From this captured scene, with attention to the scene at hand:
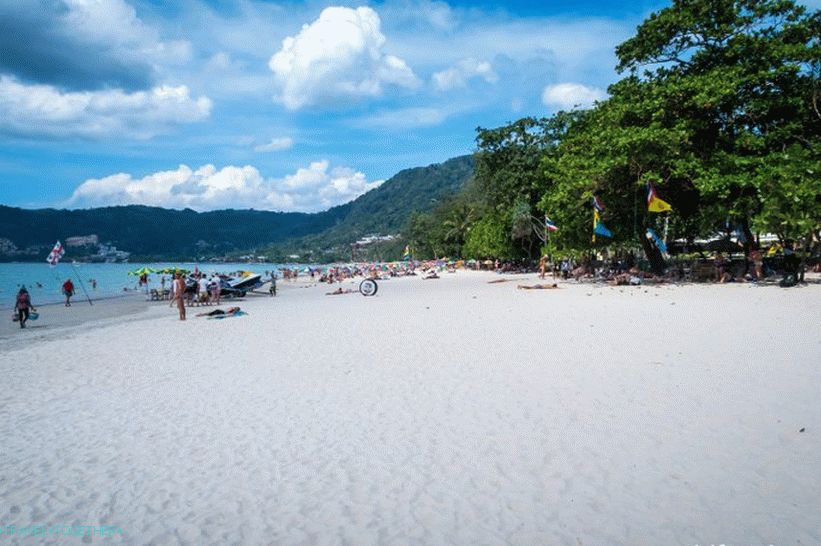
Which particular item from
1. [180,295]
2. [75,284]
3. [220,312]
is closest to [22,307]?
[180,295]

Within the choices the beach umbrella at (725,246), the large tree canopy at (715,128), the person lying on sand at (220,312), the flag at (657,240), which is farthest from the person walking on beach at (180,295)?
the beach umbrella at (725,246)

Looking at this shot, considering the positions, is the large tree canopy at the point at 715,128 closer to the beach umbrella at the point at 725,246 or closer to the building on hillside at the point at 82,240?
the beach umbrella at the point at 725,246

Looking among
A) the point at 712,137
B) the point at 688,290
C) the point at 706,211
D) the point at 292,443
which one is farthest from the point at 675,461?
the point at 712,137

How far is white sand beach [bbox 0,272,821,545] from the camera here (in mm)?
3414

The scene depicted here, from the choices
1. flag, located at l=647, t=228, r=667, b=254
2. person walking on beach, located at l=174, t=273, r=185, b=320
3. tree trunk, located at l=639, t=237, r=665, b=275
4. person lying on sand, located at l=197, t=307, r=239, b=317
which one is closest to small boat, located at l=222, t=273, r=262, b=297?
person walking on beach, located at l=174, t=273, r=185, b=320

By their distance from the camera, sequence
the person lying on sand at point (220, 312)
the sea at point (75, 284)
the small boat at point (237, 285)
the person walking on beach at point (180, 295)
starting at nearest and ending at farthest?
the person walking on beach at point (180, 295) < the person lying on sand at point (220, 312) < the small boat at point (237, 285) < the sea at point (75, 284)

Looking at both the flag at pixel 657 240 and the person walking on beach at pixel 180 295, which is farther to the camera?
the flag at pixel 657 240

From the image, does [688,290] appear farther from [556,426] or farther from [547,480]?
[547,480]

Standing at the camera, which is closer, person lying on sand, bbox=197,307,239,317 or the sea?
person lying on sand, bbox=197,307,239,317

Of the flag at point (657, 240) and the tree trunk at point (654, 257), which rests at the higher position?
the flag at point (657, 240)

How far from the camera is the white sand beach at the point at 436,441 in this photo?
3.41m

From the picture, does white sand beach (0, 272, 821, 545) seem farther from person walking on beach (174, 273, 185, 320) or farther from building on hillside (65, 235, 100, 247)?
building on hillside (65, 235, 100, 247)

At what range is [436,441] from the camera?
4820 millimetres

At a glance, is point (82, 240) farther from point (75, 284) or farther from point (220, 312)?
point (220, 312)
